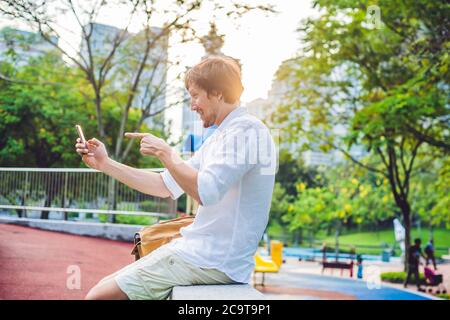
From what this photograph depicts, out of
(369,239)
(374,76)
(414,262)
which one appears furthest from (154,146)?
(369,239)

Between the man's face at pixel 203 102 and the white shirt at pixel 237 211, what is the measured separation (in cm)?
5

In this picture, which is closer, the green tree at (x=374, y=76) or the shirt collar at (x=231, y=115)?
the shirt collar at (x=231, y=115)

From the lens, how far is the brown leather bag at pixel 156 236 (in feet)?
4.34

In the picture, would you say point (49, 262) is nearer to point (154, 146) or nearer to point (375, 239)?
point (154, 146)

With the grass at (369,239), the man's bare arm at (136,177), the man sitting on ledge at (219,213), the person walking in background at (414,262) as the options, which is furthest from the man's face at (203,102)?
the grass at (369,239)

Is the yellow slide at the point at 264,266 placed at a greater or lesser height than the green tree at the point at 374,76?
lesser

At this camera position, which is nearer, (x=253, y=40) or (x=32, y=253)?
(x=32, y=253)

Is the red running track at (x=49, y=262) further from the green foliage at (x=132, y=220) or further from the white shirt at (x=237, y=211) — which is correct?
the white shirt at (x=237, y=211)

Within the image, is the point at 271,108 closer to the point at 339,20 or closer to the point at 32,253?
the point at 339,20

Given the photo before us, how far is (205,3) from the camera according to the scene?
5.92 m

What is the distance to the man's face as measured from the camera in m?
1.20

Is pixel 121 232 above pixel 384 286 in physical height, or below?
above
